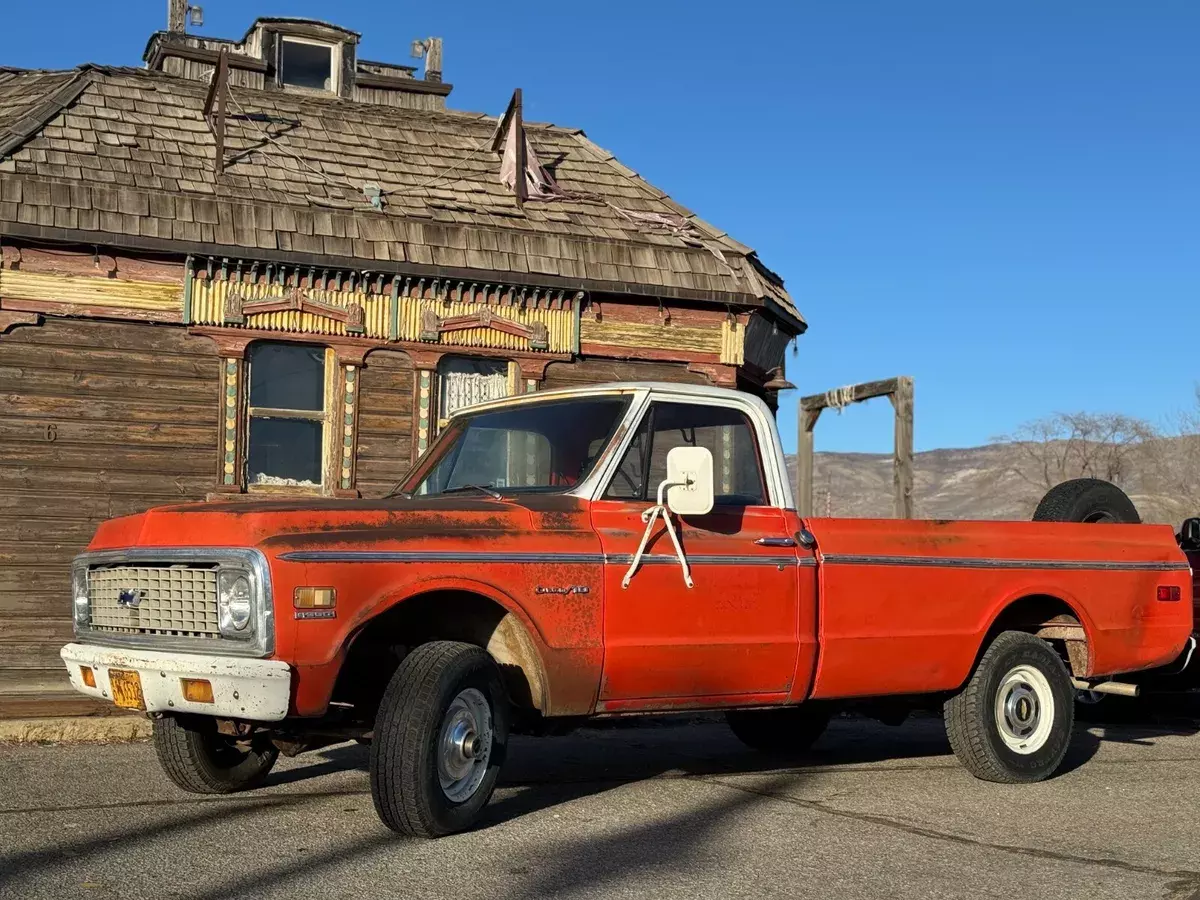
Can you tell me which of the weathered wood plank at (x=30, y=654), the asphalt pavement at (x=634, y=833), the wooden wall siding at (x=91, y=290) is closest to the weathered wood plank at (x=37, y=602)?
the weathered wood plank at (x=30, y=654)

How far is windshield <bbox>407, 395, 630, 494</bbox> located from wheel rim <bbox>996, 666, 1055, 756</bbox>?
274 cm

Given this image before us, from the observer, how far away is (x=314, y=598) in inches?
211

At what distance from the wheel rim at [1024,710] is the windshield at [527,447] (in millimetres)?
2742

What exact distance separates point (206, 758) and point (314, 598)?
1719mm

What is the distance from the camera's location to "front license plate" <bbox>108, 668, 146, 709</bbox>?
18.3 feet

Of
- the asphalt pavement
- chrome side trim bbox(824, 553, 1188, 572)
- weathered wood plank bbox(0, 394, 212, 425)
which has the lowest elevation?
the asphalt pavement

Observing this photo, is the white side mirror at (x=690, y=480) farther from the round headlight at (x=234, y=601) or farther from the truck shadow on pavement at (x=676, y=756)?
the round headlight at (x=234, y=601)

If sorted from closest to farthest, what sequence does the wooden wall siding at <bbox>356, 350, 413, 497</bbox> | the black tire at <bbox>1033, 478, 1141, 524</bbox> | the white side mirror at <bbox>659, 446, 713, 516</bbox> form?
the white side mirror at <bbox>659, 446, 713, 516</bbox>, the black tire at <bbox>1033, 478, 1141, 524</bbox>, the wooden wall siding at <bbox>356, 350, 413, 497</bbox>

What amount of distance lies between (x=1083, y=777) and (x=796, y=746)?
5.84 ft

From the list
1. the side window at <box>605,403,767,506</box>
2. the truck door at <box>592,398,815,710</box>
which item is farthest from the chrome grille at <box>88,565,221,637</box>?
the side window at <box>605,403,767,506</box>

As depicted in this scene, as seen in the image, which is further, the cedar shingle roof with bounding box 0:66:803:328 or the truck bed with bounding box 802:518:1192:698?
the cedar shingle roof with bounding box 0:66:803:328

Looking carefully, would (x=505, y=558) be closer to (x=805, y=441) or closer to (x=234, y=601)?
(x=234, y=601)

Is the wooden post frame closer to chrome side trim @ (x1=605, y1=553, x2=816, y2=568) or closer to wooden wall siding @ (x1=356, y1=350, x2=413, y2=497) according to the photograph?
wooden wall siding @ (x1=356, y1=350, x2=413, y2=497)

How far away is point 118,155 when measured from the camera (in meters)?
12.5
